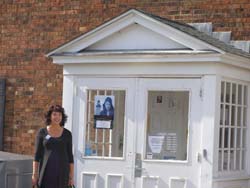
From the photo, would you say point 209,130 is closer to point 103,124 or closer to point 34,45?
point 103,124

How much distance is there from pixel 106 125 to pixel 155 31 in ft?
4.81

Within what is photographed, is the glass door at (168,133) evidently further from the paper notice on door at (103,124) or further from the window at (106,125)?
the paper notice on door at (103,124)

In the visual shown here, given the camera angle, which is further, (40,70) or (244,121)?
(40,70)

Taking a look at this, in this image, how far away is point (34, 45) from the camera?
39.8 ft

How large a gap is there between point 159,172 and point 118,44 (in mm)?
1869

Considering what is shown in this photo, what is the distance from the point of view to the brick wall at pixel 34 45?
11633 millimetres

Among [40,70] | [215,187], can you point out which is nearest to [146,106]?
[215,187]

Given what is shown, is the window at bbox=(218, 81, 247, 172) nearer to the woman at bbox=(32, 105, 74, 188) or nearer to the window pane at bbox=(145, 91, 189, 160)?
the window pane at bbox=(145, 91, 189, 160)

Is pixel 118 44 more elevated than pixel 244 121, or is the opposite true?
pixel 118 44

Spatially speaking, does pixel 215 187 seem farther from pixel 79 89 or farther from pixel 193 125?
pixel 79 89

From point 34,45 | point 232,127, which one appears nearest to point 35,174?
point 232,127

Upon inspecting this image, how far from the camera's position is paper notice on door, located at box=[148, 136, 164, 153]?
31.2 ft

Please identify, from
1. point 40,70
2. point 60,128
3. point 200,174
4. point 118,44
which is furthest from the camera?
point 40,70

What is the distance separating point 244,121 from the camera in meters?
9.91
